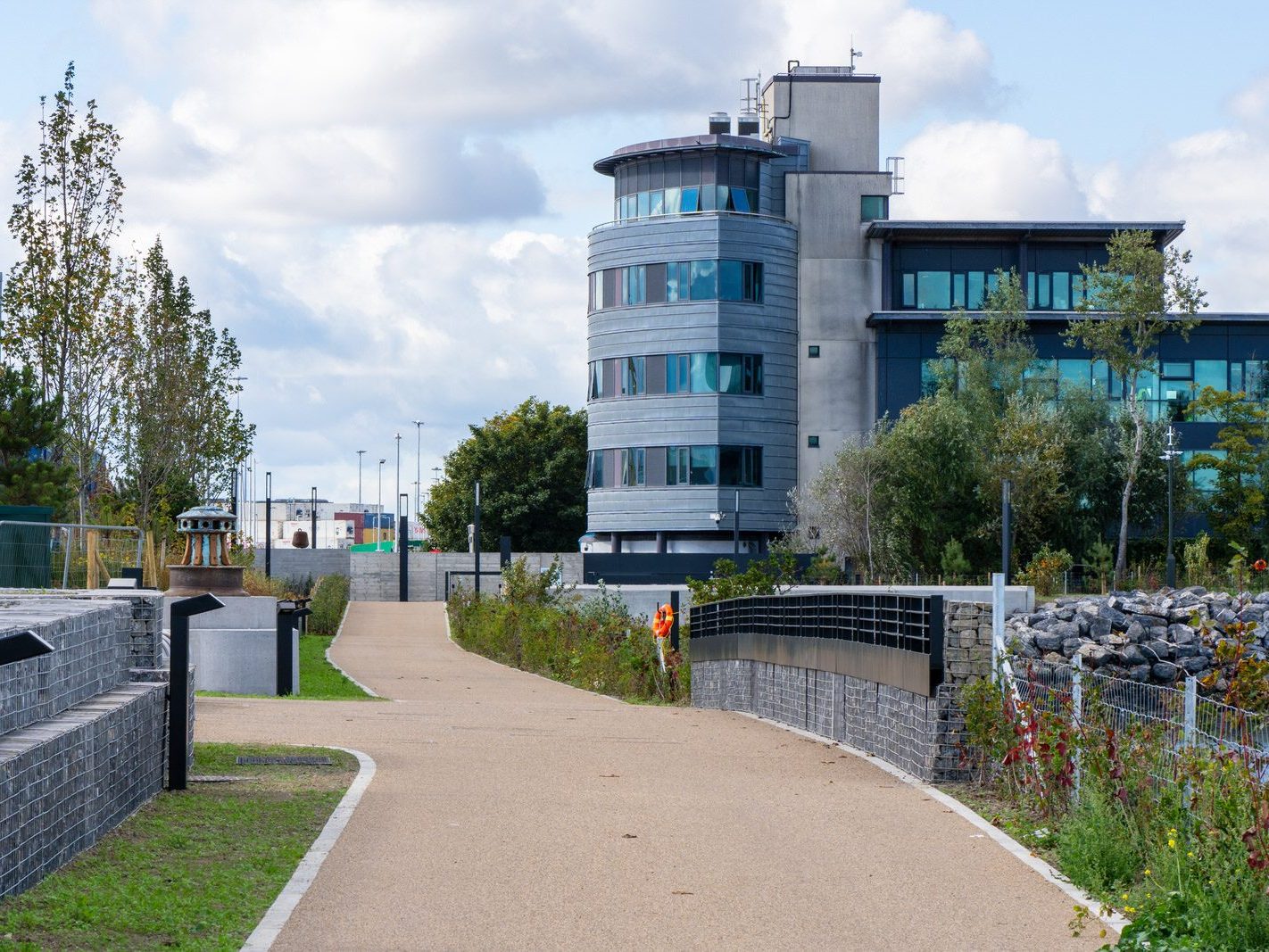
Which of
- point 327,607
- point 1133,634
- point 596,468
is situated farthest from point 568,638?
point 596,468

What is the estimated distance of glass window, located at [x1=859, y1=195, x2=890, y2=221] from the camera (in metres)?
64.1

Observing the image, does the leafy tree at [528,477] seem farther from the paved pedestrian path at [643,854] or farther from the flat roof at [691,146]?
the paved pedestrian path at [643,854]

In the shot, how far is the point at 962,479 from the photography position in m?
58.2

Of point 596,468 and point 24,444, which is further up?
point 596,468

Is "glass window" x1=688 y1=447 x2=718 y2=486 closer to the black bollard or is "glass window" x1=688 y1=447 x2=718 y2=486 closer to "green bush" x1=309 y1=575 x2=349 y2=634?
"green bush" x1=309 y1=575 x2=349 y2=634

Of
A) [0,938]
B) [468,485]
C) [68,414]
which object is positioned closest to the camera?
[0,938]

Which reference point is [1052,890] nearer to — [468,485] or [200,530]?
[200,530]

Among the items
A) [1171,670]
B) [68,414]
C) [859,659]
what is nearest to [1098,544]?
[1171,670]

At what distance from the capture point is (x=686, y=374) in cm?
6222

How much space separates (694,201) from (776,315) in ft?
17.3

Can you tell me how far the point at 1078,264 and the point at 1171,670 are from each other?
126 feet

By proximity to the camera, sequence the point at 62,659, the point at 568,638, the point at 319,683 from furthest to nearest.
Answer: the point at 568,638, the point at 319,683, the point at 62,659

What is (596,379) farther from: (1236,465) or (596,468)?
(1236,465)

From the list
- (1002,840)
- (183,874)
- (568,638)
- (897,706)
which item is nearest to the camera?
(183,874)
